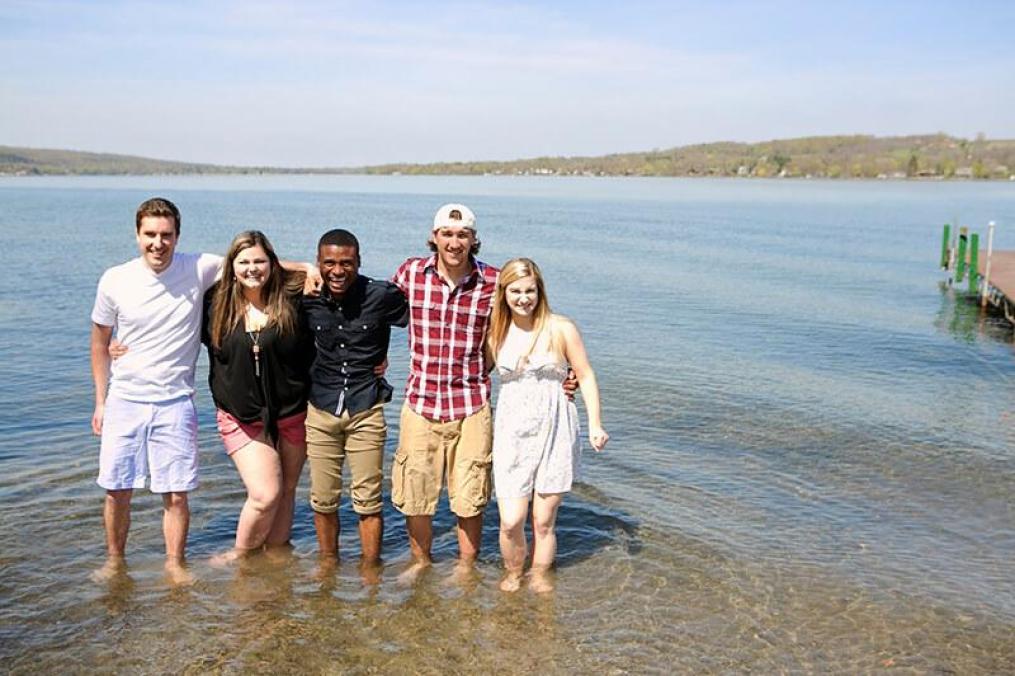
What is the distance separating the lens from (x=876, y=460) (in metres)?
11.1

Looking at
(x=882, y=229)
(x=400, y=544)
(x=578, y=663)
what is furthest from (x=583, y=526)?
(x=882, y=229)

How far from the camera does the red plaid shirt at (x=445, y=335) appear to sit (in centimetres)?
634

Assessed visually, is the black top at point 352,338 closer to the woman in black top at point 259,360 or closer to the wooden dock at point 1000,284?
the woman in black top at point 259,360

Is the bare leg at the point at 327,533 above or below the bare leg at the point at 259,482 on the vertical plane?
below

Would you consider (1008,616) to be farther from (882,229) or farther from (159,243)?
(882,229)

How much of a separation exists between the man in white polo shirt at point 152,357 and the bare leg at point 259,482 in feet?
1.20

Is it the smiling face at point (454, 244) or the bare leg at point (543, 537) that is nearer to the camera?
the smiling face at point (454, 244)

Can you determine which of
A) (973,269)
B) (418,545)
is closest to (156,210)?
(418,545)

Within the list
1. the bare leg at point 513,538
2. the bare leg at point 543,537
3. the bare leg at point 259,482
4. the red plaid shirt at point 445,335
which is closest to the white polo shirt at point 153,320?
the bare leg at point 259,482

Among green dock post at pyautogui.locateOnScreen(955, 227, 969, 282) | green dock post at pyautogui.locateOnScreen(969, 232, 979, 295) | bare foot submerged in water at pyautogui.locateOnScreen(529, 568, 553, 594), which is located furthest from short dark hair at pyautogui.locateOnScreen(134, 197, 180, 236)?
green dock post at pyautogui.locateOnScreen(955, 227, 969, 282)

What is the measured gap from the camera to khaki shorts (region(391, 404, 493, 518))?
651 centimetres

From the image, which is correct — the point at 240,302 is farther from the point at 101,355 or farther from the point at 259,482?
the point at 259,482

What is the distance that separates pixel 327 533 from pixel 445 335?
2.06m

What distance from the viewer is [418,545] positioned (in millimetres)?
7266
